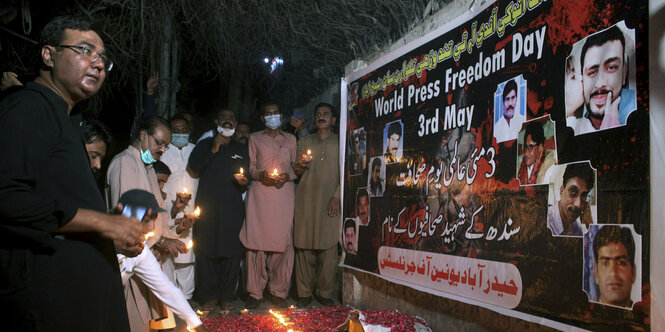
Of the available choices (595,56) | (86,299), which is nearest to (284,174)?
(595,56)

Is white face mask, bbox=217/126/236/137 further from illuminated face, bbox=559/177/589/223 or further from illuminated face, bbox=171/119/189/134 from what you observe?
illuminated face, bbox=559/177/589/223

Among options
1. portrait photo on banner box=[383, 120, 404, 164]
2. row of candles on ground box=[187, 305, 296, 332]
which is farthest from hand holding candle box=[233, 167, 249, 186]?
portrait photo on banner box=[383, 120, 404, 164]

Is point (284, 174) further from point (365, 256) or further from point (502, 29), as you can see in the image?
point (502, 29)

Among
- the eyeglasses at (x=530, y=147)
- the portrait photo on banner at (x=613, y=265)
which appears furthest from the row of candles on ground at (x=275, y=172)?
the portrait photo on banner at (x=613, y=265)

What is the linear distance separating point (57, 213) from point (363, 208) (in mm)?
4159

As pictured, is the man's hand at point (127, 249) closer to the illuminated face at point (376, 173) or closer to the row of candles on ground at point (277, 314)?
the row of candles on ground at point (277, 314)

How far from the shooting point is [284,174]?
608 cm

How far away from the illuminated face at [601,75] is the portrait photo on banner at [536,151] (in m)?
0.31

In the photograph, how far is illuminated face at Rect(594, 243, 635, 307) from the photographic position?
2412 millimetres

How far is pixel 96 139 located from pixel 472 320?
10.1 feet

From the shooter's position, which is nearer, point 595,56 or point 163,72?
point 595,56

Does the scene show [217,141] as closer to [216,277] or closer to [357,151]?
[216,277]

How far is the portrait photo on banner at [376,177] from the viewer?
5172 mm

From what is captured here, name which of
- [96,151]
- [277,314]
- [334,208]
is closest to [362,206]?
[334,208]
